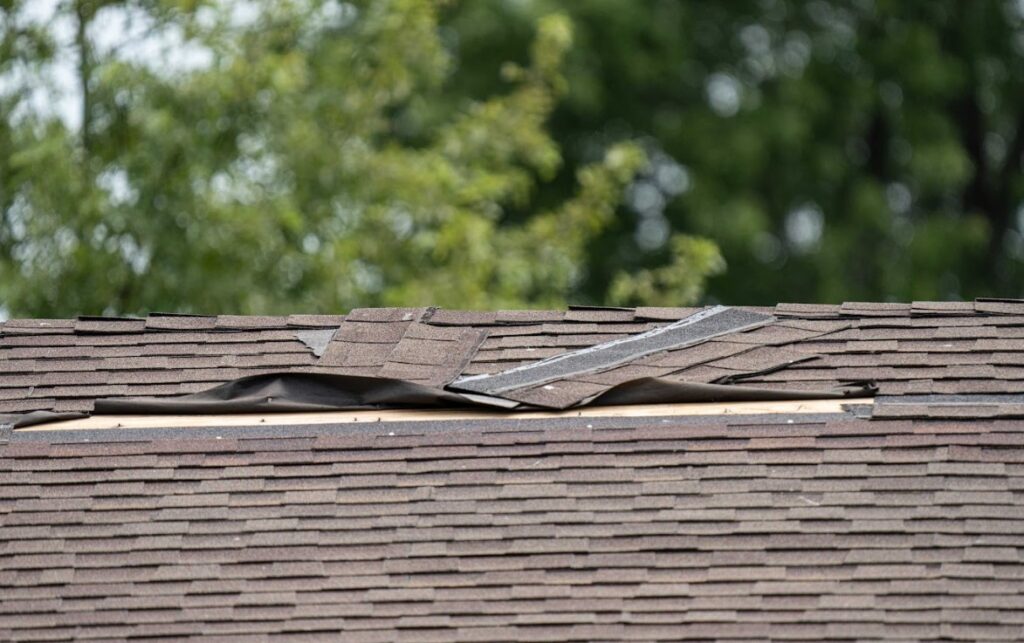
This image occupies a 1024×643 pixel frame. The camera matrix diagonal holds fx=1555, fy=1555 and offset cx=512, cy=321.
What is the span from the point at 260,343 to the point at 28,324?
106 centimetres

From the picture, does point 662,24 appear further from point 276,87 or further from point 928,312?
point 928,312

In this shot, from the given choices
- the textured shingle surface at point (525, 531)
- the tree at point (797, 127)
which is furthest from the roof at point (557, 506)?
the tree at point (797, 127)

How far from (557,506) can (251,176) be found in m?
8.35

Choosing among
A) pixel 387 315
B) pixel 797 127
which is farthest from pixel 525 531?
pixel 797 127

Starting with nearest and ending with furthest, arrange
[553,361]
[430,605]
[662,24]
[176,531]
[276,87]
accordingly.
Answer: [430,605] < [176,531] < [553,361] < [276,87] < [662,24]

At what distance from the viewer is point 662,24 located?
21.4m

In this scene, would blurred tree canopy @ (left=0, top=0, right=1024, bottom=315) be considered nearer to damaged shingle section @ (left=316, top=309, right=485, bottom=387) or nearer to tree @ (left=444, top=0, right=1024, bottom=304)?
tree @ (left=444, top=0, right=1024, bottom=304)

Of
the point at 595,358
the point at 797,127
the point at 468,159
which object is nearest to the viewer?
the point at 595,358

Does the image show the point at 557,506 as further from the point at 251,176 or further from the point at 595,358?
the point at 251,176

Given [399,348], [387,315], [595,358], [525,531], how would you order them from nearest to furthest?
1. [525,531]
2. [595,358]
3. [399,348]
4. [387,315]

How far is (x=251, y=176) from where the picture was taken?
43.4ft

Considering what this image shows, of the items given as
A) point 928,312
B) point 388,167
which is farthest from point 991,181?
point 928,312

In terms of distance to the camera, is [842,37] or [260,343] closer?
[260,343]

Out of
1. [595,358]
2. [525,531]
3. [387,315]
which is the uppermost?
[387,315]
